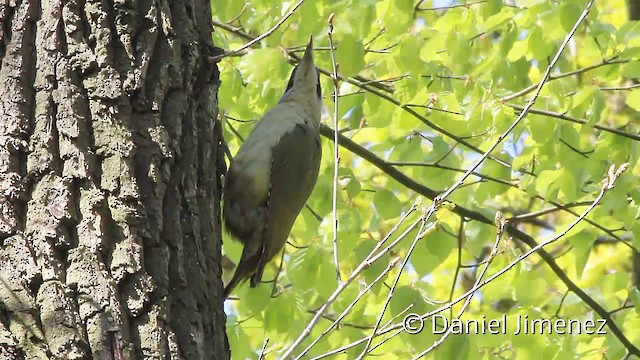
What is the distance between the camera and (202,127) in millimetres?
2246

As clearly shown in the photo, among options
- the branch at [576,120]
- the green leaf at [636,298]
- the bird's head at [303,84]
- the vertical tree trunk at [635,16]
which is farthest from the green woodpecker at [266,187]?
the vertical tree trunk at [635,16]

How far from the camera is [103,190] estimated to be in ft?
6.24

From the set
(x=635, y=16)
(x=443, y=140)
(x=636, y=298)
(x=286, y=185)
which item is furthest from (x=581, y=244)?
(x=635, y=16)

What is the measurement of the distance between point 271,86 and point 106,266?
2.23 m

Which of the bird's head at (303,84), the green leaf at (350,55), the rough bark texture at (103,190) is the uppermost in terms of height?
the bird's head at (303,84)

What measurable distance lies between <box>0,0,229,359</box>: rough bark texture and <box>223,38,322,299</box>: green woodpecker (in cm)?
139

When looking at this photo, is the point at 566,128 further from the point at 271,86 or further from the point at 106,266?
the point at 106,266

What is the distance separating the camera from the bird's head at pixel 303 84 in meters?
4.08

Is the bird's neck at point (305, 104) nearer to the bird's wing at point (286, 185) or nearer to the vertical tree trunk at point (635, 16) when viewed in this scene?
the bird's wing at point (286, 185)

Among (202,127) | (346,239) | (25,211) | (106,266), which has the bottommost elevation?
(106,266)

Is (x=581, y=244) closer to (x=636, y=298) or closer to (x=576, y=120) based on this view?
(x=636, y=298)

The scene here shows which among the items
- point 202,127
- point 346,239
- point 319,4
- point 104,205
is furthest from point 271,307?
point 104,205

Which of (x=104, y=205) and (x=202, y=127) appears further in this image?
(x=202, y=127)

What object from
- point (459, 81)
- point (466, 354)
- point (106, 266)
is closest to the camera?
point (106, 266)
